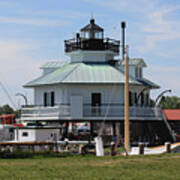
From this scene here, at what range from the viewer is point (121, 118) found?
51531 mm

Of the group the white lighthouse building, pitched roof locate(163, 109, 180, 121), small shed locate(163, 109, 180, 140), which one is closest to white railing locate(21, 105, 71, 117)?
the white lighthouse building

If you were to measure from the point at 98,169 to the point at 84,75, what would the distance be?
111 ft

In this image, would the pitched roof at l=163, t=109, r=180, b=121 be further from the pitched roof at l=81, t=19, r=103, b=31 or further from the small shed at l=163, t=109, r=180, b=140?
the pitched roof at l=81, t=19, r=103, b=31

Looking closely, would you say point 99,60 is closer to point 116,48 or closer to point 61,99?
point 116,48

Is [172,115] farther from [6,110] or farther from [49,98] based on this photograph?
[6,110]

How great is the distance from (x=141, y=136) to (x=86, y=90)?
312 inches

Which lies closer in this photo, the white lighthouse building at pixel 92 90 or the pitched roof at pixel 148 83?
the white lighthouse building at pixel 92 90

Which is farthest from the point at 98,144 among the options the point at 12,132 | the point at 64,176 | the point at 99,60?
the point at 99,60

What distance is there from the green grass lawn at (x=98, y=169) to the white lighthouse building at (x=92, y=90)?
27.4 meters

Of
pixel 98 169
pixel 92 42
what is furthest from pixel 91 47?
Result: pixel 98 169

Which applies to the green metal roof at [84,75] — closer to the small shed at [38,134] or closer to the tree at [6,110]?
the small shed at [38,134]

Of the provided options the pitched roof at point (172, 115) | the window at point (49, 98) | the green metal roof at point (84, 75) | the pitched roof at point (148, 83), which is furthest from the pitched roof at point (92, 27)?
the pitched roof at point (172, 115)

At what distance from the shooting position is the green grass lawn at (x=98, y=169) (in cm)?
1858

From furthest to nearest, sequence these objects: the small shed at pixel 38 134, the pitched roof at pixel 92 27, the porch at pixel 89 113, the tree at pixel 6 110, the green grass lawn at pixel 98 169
Answer: the tree at pixel 6 110, the pitched roof at pixel 92 27, the porch at pixel 89 113, the small shed at pixel 38 134, the green grass lawn at pixel 98 169
